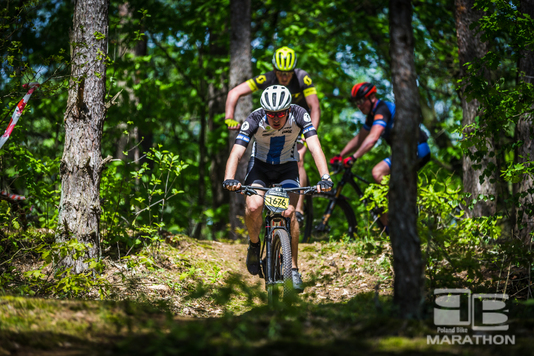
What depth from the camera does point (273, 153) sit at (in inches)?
224

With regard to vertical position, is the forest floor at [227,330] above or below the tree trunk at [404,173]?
below

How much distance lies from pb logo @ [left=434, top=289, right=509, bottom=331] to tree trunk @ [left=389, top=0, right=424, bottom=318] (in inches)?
13.3

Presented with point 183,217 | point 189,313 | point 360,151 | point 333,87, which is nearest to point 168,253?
point 189,313

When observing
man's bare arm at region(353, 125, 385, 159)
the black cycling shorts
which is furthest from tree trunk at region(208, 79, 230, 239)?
the black cycling shorts

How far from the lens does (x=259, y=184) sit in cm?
543

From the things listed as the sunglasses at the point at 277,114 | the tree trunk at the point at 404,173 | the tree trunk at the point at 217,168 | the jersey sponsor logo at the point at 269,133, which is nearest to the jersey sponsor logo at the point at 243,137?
the jersey sponsor logo at the point at 269,133

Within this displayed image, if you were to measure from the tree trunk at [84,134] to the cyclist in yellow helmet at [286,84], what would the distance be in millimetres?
2089

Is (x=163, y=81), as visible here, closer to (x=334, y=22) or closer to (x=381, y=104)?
(x=334, y=22)

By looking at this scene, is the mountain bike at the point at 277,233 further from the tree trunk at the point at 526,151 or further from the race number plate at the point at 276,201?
the tree trunk at the point at 526,151

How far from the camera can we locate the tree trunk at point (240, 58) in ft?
29.2

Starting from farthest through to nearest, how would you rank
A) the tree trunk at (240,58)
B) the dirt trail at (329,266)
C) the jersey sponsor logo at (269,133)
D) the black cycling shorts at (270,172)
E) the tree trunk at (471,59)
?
the tree trunk at (240,58)
the tree trunk at (471,59)
the dirt trail at (329,266)
the black cycling shorts at (270,172)
the jersey sponsor logo at (269,133)

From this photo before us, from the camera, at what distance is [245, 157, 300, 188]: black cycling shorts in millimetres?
5602

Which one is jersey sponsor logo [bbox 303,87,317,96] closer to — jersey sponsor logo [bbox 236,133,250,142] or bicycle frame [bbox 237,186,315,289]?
jersey sponsor logo [bbox 236,133,250,142]

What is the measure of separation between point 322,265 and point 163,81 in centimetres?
720
